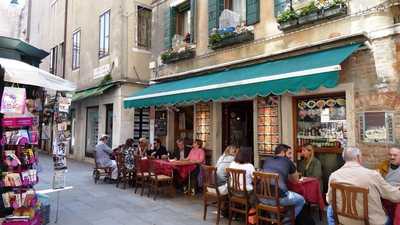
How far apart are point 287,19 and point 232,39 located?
1760 millimetres

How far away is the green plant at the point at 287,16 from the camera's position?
7293 mm

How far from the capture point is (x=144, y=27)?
14.2 meters

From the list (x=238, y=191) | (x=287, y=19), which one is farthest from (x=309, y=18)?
(x=238, y=191)

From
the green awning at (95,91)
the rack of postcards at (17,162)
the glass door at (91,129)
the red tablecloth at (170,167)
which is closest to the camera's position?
the rack of postcards at (17,162)

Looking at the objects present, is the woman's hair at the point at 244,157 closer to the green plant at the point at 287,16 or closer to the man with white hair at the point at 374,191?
the man with white hair at the point at 374,191

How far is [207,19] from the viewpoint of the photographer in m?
9.90

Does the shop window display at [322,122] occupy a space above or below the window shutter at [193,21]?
below

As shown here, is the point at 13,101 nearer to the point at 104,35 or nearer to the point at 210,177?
the point at 210,177

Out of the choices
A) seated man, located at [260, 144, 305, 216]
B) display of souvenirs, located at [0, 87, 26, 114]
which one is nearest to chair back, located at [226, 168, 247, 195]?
seated man, located at [260, 144, 305, 216]

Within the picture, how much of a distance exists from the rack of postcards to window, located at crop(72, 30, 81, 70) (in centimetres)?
1208

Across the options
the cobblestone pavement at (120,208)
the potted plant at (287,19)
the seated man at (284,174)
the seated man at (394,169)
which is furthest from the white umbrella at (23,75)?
the seated man at (394,169)

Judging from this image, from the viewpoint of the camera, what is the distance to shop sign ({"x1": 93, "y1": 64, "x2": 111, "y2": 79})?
1449 cm

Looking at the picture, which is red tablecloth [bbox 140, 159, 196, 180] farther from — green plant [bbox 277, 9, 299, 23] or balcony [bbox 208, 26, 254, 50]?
green plant [bbox 277, 9, 299, 23]

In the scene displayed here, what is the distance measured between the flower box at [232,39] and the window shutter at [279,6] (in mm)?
815
